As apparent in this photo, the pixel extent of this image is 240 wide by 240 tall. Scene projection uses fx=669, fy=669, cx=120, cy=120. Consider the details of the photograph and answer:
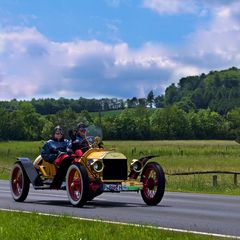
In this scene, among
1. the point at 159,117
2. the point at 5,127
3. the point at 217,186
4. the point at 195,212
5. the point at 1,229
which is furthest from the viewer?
the point at 159,117

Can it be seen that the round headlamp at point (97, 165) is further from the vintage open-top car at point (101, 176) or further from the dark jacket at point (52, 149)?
the dark jacket at point (52, 149)

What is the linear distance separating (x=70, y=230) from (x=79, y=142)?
597 cm

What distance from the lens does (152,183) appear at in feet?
53.7

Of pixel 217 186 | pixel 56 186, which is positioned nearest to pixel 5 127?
pixel 217 186

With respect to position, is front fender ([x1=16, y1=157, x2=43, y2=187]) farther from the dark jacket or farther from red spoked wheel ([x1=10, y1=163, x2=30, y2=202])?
the dark jacket

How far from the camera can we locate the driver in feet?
54.5

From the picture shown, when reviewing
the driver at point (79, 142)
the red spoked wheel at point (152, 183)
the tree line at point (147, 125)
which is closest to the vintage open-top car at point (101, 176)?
the red spoked wheel at point (152, 183)

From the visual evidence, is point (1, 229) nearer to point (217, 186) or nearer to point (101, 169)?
point (101, 169)

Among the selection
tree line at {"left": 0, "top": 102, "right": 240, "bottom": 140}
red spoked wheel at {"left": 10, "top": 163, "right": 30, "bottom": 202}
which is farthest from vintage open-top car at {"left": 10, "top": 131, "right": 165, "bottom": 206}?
tree line at {"left": 0, "top": 102, "right": 240, "bottom": 140}

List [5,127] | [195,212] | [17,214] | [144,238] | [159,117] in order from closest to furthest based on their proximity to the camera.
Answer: [144,238], [17,214], [195,212], [5,127], [159,117]

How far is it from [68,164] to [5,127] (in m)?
130

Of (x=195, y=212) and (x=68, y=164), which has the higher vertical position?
(x=68, y=164)

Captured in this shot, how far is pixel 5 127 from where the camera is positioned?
144m

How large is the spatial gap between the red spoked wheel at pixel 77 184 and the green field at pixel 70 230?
257 cm
